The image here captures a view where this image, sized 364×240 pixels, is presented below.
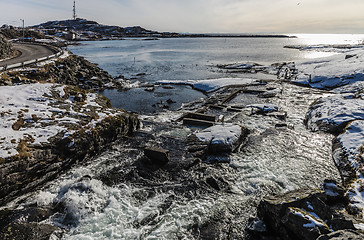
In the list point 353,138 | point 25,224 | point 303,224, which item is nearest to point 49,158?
point 25,224

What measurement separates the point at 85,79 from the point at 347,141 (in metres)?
34.9

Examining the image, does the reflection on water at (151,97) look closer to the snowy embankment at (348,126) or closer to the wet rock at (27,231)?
the snowy embankment at (348,126)

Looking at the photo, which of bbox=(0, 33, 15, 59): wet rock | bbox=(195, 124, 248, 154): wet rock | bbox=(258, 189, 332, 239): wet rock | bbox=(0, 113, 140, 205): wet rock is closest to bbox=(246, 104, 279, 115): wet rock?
bbox=(195, 124, 248, 154): wet rock

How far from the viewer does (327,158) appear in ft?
40.9

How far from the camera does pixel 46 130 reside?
443 inches

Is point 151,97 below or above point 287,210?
above

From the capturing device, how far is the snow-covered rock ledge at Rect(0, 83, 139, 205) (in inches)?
355

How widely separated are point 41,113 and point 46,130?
6.70 ft

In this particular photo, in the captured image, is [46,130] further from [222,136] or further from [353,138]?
[353,138]

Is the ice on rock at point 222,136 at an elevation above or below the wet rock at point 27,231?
above

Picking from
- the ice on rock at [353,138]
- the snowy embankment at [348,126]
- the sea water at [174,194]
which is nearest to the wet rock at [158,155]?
the sea water at [174,194]

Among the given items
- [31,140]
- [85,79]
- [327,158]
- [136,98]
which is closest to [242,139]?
[327,158]

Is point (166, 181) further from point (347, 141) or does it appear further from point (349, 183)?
point (347, 141)

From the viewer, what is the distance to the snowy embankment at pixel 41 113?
10.2 meters
